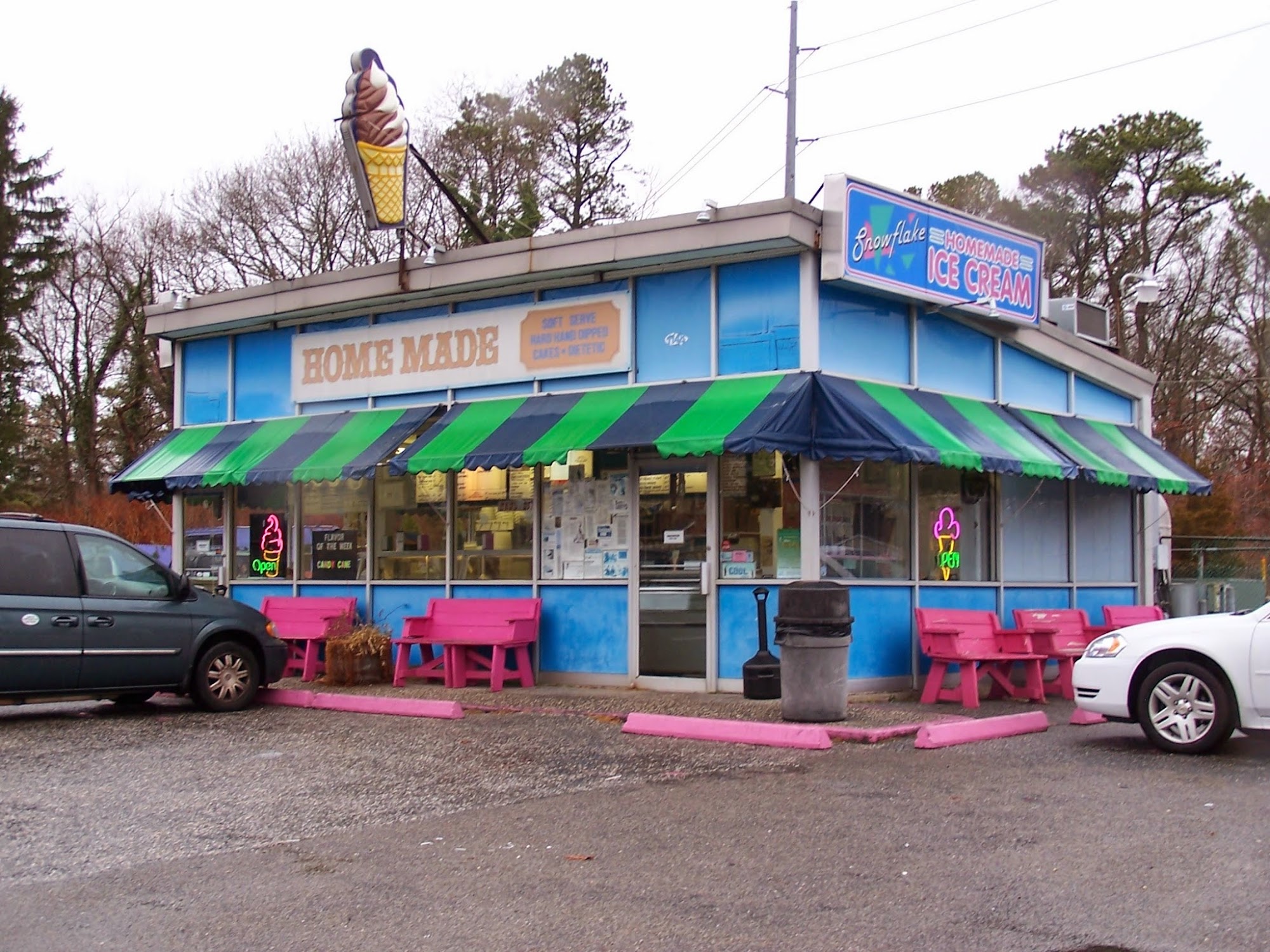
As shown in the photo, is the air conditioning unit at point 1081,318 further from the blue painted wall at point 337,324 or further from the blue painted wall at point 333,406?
the blue painted wall at point 333,406

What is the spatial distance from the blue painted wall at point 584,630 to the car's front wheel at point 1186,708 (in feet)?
18.8

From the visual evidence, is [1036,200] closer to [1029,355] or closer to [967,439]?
[1029,355]

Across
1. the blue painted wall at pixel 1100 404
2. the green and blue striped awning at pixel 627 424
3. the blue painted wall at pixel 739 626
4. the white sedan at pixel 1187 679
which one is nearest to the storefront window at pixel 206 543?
the green and blue striped awning at pixel 627 424

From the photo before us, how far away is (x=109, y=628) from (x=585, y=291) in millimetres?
6003

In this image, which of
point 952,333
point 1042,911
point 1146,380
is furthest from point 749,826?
point 1146,380

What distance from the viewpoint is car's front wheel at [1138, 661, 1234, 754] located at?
9.59 meters

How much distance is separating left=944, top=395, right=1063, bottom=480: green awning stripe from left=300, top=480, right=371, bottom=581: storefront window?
7.23 metres

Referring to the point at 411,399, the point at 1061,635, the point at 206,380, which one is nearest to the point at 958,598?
the point at 1061,635

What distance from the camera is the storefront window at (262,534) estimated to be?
17.3 meters

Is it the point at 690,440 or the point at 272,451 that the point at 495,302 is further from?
the point at 690,440

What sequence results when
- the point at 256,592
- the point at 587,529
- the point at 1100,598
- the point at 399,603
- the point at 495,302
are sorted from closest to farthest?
the point at 587,529 → the point at 495,302 → the point at 399,603 → the point at 1100,598 → the point at 256,592

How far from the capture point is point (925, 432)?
12930mm

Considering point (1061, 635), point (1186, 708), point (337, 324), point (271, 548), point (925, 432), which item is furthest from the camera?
point (271, 548)

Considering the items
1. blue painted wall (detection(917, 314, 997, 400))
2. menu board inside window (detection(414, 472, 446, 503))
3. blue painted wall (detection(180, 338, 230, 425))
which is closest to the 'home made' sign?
menu board inside window (detection(414, 472, 446, 503))
